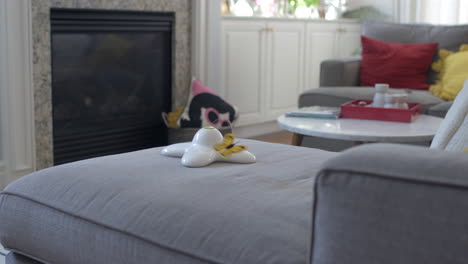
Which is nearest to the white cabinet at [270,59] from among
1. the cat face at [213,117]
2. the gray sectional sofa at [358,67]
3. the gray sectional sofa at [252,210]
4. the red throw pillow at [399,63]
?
the cat face at [213,117]

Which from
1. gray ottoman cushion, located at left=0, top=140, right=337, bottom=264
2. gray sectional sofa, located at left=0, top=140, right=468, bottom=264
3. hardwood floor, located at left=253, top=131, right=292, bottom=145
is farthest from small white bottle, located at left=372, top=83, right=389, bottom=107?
hardwood floor, located at left=253, top=131, right=292, bottom=145

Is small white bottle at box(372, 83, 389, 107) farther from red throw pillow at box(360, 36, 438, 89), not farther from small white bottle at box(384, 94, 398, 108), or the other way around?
red throw pillow at box(360, 36, 438, 89)

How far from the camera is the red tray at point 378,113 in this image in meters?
2.54

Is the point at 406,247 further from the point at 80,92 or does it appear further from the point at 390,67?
the point at 390,67

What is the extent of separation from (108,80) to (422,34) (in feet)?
6.25

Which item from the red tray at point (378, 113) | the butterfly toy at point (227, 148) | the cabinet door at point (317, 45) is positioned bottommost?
the red tray at point (378, 113)

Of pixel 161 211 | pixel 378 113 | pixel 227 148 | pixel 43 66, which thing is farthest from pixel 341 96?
pixel 161 211

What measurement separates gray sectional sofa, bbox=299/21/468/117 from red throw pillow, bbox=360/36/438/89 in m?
0.08

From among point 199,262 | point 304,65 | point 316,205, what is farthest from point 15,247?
point 304,65

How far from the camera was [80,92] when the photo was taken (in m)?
3.21

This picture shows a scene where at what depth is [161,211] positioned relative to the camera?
118 cm

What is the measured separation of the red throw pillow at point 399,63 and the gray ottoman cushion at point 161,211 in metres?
2.31

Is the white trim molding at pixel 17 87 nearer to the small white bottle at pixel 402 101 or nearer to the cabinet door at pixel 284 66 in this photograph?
the small white bottle at pixel 402 101

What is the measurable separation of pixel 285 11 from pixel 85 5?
2.13 meters
